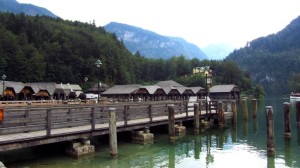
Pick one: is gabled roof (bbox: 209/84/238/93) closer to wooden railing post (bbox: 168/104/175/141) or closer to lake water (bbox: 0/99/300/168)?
lake water (bbox: 0/99/300/168)

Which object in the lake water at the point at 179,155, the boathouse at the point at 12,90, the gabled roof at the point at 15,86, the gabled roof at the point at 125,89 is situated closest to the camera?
the lake water at the point at 179,155

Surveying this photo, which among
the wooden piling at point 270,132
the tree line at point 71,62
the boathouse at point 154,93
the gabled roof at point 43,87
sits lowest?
the wooden piling at point 270,132

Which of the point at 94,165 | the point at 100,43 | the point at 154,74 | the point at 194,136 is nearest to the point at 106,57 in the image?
the point at 100,43

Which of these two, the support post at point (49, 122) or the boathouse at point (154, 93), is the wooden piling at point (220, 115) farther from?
the boathouse at point (154, 93)

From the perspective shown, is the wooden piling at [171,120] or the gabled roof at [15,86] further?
the gabled roof at [15,86]

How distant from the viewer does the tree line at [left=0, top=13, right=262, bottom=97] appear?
335 ft

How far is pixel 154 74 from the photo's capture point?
559 feet

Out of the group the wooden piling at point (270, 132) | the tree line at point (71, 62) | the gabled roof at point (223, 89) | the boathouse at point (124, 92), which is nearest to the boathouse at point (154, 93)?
the boathouse at point (124, 92)

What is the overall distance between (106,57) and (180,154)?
119293 mm

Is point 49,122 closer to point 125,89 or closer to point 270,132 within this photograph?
point 270,132

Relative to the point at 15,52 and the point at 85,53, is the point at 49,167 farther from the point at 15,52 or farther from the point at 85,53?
the point at 85,53

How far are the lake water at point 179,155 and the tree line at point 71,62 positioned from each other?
86.0 m

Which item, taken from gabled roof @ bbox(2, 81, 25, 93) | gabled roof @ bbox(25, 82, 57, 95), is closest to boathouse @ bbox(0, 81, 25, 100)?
gabled roof @ bbox(2, 81, 25, 93)

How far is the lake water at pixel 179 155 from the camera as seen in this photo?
17.8 metres
